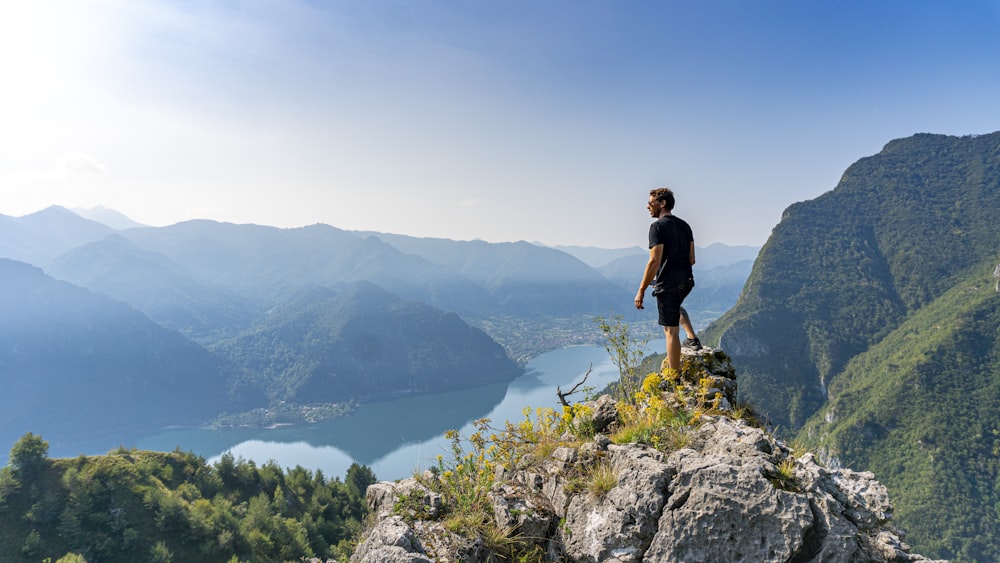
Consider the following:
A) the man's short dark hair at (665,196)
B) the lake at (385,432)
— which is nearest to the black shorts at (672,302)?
the man's short dark hair at (665,196)

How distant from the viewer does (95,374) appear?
157 metres

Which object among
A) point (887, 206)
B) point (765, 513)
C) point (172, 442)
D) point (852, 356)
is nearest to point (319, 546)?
point (765, 513)

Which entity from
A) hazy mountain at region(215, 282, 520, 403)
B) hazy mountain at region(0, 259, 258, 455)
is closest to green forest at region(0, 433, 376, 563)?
hazy mountain at region(0, 259, 258, 455)

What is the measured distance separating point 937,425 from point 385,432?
360 ft

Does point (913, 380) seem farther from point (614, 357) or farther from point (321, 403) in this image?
point (321, 403)

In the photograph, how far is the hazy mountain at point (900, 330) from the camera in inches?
2566

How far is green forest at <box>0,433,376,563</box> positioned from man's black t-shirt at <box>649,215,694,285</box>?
77.9 ft

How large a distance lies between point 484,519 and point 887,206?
8350 inches

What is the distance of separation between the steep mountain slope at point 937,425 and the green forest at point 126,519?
62030 mm

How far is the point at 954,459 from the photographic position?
2579 inches

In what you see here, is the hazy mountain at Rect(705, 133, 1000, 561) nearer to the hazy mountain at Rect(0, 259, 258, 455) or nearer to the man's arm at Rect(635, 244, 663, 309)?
the man's arm at Rect(635, 244, 663, 309)

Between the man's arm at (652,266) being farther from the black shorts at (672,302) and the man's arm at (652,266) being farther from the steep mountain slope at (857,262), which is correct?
the steep mountain slope at (857,262)

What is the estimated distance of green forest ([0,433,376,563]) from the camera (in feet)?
83.1

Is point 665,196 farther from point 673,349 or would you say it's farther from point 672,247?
point 673,349
